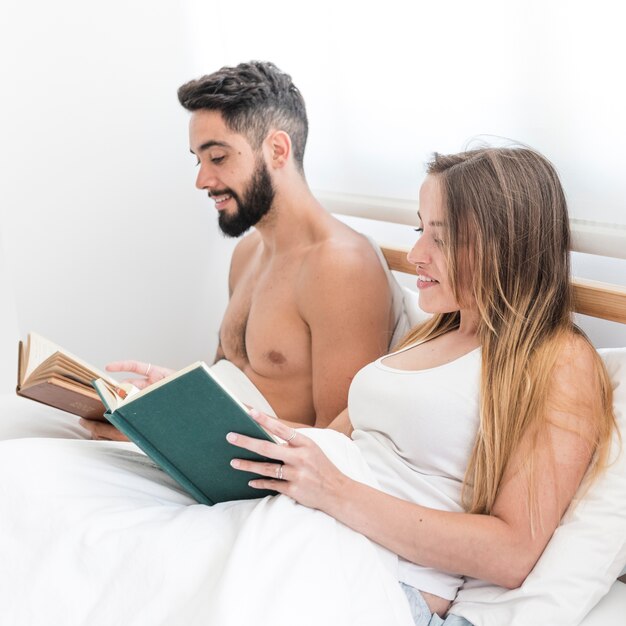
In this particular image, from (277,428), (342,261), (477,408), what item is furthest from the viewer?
(342,261)

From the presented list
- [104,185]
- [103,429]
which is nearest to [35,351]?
[103,429]

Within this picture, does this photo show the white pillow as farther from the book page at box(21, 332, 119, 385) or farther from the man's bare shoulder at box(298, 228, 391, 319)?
the book page at box(21, 332, 119, 385)

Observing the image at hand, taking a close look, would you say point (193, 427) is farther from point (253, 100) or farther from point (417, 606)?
point (253, 100)

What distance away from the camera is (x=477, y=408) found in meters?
1.33

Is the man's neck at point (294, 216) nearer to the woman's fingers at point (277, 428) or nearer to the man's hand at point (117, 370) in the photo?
the man's hand at point (117, 370)

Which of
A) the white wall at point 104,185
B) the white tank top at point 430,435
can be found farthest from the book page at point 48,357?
the white wall at point 104,185

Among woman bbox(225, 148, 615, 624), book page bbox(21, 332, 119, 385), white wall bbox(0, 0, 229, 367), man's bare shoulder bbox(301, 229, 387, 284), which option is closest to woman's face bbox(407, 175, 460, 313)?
woman bbox(225, 148, 615, 624)

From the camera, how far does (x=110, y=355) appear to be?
2.88m

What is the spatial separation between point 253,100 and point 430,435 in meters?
0.93

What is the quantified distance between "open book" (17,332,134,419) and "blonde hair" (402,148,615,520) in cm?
59

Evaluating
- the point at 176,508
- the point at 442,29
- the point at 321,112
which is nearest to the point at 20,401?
the point at 176,508

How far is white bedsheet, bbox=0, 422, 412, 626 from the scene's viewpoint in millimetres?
1062

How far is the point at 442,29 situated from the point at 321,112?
1.73 feet

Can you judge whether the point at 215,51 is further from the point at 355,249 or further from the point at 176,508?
the point at 176,508
